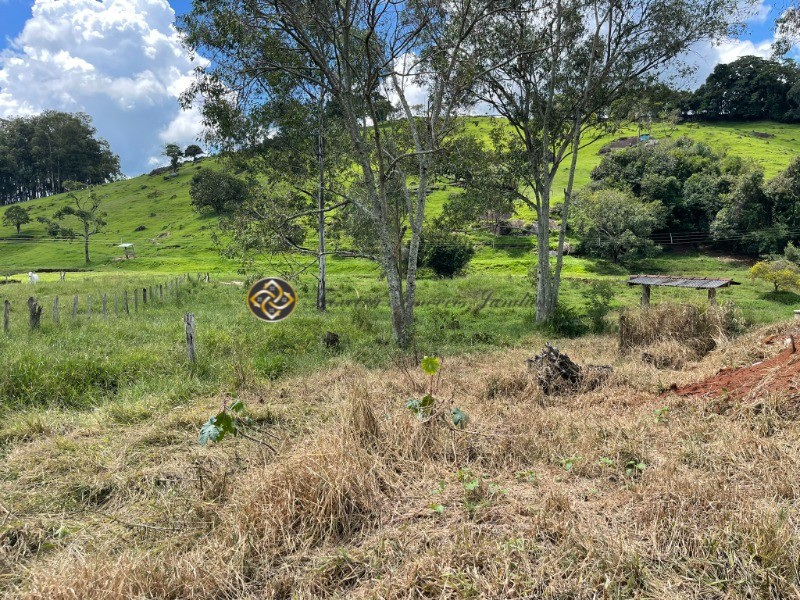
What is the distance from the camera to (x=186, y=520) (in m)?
4.13

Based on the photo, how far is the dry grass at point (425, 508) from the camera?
3086mm

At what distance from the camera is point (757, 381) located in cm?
622

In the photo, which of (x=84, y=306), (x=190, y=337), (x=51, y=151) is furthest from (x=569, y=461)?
(x=51, y=151)

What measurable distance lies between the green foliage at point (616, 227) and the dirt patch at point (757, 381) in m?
35.8

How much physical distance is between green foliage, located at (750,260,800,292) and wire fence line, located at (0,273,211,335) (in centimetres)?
3168

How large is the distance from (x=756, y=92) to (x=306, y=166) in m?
88.0

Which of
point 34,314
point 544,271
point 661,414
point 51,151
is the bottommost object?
point 661,414

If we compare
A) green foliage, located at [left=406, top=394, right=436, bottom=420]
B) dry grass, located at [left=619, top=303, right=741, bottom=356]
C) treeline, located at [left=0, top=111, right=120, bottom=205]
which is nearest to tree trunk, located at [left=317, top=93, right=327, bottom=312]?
dry grass, located at [left=619, top=303, right=741, bottom=356]

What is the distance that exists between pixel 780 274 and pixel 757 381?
26381mm

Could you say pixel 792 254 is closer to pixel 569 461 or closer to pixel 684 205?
pixel 684 205

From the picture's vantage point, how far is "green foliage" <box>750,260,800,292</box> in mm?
26391

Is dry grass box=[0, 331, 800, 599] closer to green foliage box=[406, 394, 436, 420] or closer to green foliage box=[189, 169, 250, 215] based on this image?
green foliage box=[406, 394, 436, 420]

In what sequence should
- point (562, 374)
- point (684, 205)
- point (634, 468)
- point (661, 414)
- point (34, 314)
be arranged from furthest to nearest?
point (684, 205) → point (34, 314) → point (562, 374) → point (661, 414) → point (634, 468)

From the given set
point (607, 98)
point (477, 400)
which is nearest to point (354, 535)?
point (477, 400)
